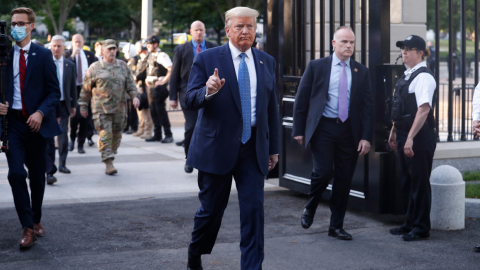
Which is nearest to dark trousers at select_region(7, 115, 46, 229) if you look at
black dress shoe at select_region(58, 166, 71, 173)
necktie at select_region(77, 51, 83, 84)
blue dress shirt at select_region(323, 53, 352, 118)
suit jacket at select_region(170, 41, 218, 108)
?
blue dress shirt at select_region(323, 53, 352, 118)

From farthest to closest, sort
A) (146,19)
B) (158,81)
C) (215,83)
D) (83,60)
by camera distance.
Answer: (146,19), (158,81), (83,60), (215,83)

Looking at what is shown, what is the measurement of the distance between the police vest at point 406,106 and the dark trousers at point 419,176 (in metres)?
0.08

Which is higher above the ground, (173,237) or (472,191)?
(472,191)

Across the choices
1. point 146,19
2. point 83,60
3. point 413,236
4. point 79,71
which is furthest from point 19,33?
point 146,19

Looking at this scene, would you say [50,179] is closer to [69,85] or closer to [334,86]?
[69,85]

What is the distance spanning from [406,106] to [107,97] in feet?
14.9

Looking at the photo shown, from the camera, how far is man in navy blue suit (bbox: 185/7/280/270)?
4125mm

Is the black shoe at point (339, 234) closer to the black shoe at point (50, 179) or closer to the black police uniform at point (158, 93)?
the black shoe at point (50, 179)

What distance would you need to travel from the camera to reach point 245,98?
419cm

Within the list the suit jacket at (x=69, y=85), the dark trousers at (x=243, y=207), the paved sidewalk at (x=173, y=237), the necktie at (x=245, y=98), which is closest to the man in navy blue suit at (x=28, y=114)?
the paved sidewalk at (x=173, y=237)

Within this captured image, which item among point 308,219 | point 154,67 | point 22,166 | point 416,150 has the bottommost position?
point 308,219

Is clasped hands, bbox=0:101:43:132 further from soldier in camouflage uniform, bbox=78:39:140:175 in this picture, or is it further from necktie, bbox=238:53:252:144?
soldier in camouflage uniform, bbox=78:39:140:175

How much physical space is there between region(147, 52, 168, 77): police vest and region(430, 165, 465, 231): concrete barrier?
24.2 ft

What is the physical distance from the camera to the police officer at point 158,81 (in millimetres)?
12250
